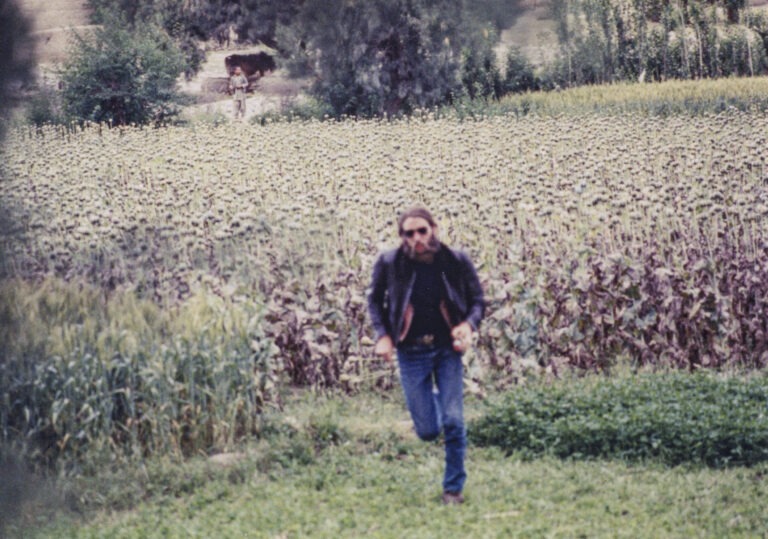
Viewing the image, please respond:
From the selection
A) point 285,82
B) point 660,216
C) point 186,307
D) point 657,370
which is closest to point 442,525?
point 186,307

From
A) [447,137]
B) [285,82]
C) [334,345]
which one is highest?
[285,82]

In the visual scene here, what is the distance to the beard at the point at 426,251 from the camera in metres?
4.96

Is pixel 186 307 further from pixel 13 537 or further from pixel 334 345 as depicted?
pixel 13 537

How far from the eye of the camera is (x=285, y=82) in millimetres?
9844

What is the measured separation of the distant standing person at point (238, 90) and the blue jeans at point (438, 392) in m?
4.36

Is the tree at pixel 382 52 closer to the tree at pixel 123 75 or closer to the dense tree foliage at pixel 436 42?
the dense tree foliage at pixel 436 42

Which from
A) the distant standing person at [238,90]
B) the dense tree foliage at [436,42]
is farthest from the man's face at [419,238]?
the distant standing person at [238,90]

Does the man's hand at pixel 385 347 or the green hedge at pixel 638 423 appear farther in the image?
the green hedge at pixel 638 423

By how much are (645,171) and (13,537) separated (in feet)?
19.3

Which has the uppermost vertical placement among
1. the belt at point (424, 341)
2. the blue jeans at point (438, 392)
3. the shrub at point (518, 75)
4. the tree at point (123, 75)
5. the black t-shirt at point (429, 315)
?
the tree at point (123, 75)

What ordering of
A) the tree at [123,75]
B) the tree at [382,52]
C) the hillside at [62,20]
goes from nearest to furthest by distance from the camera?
the hillside at [62,20]
the tree at [123,75]
the tree at [382,52]

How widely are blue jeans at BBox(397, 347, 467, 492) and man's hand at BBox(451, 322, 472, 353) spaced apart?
0.14 m

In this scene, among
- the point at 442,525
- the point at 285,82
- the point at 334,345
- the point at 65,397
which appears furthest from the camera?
the point at 285,82

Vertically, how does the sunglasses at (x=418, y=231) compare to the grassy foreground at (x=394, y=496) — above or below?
above
